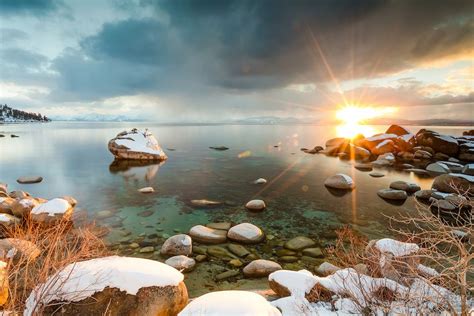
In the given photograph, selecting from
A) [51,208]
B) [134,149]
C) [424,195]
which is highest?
[134,149]

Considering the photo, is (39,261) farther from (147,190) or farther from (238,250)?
(147,190)

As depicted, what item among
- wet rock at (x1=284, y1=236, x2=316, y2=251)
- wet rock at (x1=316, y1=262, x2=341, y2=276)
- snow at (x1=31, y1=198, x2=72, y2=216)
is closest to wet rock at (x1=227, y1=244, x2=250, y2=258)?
wet rock at (x1=284, y1=236, x2=316, y2=251)

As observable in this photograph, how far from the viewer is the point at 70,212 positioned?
1513 cm

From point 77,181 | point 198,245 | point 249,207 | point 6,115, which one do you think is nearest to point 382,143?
point 249,207

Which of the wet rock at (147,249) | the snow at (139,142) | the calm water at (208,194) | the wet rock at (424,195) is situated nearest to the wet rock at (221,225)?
the calm water at (208,194)

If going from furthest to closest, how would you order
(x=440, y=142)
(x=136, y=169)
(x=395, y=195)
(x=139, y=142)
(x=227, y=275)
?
1. (x=440, y=142)
2. (x=139, y=142)
3. (x=136, y=169)
4. (x=395, y=195)
5. (x=227, y=275)

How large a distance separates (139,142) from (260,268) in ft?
110

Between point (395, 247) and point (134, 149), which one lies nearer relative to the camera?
point (395, 247)

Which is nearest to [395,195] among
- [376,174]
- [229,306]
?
[376,174]

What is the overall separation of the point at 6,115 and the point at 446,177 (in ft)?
817

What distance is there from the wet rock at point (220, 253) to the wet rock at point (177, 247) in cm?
95

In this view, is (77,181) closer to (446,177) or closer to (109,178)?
(109,178)

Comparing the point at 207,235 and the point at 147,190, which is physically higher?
the point at 147,190

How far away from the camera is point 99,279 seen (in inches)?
249
